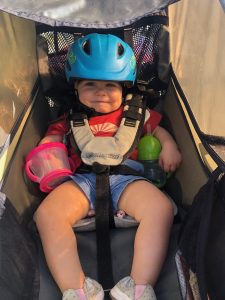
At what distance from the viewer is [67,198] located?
57.0 inches

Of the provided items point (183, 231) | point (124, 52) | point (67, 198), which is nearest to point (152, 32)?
point (124, 52)

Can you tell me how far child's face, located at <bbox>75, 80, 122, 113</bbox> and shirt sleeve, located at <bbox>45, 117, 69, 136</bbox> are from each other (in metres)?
0.14

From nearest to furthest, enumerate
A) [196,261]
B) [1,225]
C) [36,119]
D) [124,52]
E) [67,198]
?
[196,261] < [1,225] < [67,198] < [124,52] < [36,119]

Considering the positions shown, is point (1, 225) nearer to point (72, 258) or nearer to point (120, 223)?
point (72, 258)

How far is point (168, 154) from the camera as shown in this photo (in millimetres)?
1625

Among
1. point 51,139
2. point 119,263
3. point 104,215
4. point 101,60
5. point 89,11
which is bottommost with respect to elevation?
point 119,263

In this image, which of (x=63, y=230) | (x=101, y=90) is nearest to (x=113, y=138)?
(x=101, y=90)

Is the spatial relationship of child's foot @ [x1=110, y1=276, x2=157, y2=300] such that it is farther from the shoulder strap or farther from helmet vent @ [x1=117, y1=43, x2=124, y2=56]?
helmet vent @ [x1=117, y1=43, x2=124, y2=56]

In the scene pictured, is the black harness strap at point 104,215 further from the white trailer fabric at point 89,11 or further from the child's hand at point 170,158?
the white trailer fabric at point 89,11

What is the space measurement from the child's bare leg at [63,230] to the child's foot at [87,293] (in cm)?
2

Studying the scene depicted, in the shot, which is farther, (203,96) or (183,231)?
(203,96)

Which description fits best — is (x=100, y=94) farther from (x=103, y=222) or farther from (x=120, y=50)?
(x=103, y=222)

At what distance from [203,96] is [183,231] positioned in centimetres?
43

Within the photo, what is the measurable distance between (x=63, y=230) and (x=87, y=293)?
0.23m
